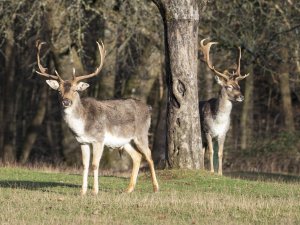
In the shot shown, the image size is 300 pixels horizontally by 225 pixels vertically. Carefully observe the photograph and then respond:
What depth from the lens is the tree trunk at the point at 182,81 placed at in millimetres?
16938

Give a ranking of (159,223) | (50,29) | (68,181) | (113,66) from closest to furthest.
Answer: (159,223), (68,181), (50,29), (113,66)

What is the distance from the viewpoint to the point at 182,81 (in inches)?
669

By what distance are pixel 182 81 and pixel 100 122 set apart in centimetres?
342

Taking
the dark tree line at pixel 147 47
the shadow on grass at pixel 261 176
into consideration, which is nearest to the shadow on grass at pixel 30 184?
the dark tree line at pixel 147 47

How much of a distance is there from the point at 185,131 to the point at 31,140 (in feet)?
54.3

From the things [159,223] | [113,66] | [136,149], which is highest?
[113,66]

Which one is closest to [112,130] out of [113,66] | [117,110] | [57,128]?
[117,110]

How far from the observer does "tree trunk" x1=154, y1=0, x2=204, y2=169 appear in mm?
16938

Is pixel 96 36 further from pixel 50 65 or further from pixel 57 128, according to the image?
pixel 57 128

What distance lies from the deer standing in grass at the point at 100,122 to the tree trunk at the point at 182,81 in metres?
2.21

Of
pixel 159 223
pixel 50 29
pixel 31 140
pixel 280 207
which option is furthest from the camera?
pixel 31 140

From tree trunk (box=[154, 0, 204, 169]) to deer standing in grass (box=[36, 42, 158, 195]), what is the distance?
7.26 ft

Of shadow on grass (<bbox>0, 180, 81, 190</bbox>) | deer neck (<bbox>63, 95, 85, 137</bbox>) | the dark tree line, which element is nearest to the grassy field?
shadow on grass (<bbox>0, 180, 81, 190</bbox>)

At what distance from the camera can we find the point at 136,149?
14711mm
